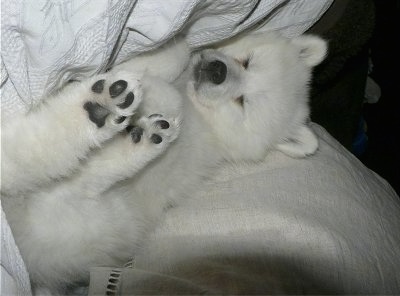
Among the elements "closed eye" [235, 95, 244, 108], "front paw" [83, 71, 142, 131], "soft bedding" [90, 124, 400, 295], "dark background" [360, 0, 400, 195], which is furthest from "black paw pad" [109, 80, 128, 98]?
"dark background" [360, 0, 400, 195]

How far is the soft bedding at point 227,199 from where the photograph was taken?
3.45 feet

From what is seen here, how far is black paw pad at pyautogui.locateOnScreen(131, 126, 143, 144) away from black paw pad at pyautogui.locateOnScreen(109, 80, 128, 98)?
0.20 m

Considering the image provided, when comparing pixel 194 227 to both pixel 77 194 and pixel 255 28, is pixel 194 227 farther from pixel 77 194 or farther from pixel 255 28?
pixel 255 28

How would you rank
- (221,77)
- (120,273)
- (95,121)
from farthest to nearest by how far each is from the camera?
(221,77), (120,273), (95,121)

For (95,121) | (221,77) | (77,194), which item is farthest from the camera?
(221,77)

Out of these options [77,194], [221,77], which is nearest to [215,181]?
[221,77]

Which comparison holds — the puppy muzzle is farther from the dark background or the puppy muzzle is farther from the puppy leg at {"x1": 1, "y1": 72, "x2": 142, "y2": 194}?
the dark background

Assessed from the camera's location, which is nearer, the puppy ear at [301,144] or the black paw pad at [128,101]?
the black paw pad at [128,101]

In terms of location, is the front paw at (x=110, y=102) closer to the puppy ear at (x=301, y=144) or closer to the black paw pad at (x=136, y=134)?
the black paw pad at (x=136, y=134)

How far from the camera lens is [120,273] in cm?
141

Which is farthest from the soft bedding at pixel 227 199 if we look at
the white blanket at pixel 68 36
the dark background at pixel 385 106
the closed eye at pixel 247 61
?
the dark background at pixel 385 106

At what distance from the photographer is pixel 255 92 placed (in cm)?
180

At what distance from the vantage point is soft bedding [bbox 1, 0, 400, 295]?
1.05 m

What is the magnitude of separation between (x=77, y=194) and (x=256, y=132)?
75 cm
